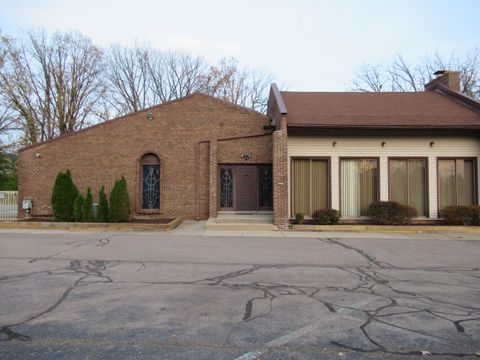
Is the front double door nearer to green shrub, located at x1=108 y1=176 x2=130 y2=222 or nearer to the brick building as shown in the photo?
the brick building

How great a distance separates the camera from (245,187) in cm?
1770

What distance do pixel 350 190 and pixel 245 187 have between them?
457 centimetres

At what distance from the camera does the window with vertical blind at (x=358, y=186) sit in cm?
1619

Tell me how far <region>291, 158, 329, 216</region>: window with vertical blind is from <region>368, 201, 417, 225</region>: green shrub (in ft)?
6.80

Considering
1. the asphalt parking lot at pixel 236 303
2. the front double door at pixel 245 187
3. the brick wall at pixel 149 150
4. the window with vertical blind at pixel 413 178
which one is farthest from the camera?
the brick wall at pixel 149 150

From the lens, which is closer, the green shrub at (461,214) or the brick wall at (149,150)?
the green shrub at (461,214)

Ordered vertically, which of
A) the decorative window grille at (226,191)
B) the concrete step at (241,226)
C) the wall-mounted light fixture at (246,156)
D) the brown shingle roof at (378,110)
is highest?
the brown shingle roof at (378,110)

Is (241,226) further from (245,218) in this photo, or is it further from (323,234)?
(323,234)

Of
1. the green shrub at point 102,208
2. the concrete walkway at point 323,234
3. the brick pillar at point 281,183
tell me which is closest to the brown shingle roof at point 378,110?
the brick pillar at point 281,183

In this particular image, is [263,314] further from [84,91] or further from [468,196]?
[84,91]

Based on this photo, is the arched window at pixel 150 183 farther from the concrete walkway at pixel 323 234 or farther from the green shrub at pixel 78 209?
the concrete walkway at pixel 323 234

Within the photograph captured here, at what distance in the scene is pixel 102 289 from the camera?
6.23 meters

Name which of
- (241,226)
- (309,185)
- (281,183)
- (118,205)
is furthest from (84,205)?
(309,185)

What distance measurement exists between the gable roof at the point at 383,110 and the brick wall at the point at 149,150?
2608 mm
